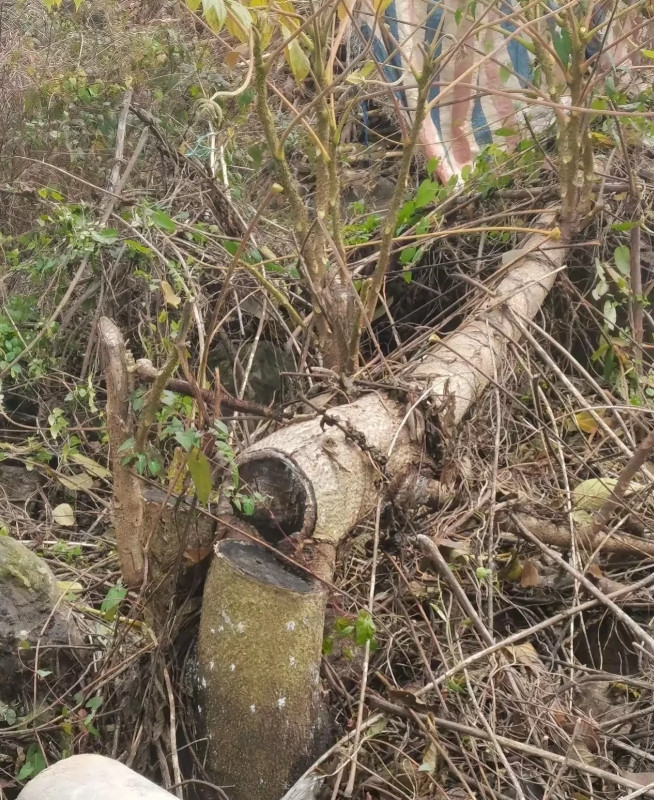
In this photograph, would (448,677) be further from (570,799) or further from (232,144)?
(232,144)

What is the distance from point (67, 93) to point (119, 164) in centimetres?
66

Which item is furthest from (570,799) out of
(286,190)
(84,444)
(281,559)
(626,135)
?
(626,135)

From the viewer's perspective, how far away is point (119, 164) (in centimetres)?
349

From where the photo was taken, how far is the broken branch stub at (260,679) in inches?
61.6

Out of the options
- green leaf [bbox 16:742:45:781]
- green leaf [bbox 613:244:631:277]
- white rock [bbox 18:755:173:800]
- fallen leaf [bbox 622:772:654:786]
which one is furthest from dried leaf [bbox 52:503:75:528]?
green leaf [bbox 613:244:631:277]

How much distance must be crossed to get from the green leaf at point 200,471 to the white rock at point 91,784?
54cm

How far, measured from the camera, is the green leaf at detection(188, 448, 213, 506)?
1546 millimetres

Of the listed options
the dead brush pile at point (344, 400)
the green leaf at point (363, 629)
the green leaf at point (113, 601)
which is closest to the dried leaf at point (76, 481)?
the dead brush pile at point (344, 400)

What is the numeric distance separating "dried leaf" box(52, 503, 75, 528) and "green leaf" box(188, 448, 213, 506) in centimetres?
110

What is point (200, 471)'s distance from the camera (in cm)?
155

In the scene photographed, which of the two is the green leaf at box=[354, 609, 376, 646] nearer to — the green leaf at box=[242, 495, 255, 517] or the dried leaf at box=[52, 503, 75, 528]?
the green leaf at box=[242, 495, 255, 517]

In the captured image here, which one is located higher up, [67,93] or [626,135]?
[67,93]

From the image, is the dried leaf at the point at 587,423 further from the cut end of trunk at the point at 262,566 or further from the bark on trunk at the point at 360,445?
the cut end of trunk at the point at 262,566

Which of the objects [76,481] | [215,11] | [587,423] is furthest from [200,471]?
[587,423]
